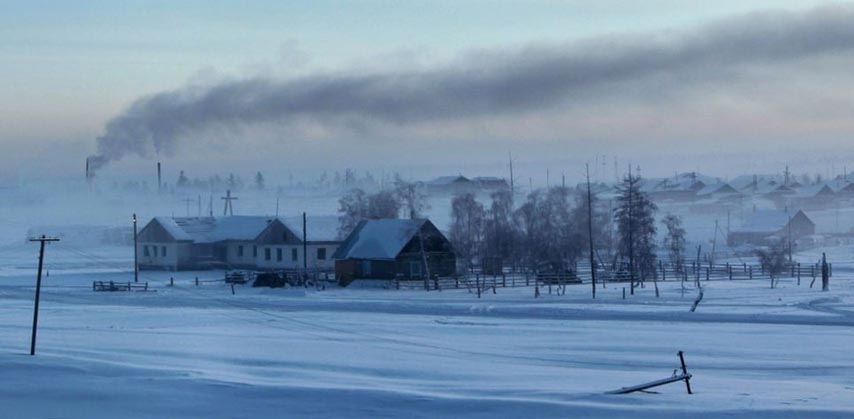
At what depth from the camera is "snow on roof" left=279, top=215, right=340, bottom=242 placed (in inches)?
2975

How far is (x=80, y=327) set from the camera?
124ft

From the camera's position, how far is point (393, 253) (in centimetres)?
6381

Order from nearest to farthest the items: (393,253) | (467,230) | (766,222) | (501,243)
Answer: (393,253), (501,243), (467,230), (766,222)

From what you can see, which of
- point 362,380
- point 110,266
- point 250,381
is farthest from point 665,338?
point 110,266

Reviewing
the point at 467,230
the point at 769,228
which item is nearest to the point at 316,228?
the point at 467,230

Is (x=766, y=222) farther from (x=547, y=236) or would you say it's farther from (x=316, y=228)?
(x=316, y=228)

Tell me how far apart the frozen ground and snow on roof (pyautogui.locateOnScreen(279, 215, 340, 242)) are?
750 inches

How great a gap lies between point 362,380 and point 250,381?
2.80 meters

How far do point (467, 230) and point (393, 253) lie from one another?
31150 millimetres

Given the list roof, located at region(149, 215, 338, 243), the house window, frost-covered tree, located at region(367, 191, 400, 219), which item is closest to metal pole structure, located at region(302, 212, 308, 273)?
roof, located at region(149, 215, 338, 243)

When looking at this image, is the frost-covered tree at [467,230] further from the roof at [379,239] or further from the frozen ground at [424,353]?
the frozen ground at [424,353]

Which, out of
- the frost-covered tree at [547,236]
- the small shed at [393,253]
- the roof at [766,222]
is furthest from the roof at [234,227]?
the roof at [766,222]

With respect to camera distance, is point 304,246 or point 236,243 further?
point 236,243

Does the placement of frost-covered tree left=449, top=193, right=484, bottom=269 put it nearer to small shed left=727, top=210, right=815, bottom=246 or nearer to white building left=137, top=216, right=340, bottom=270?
white building left=137, top=216, right=340, bottom=270
